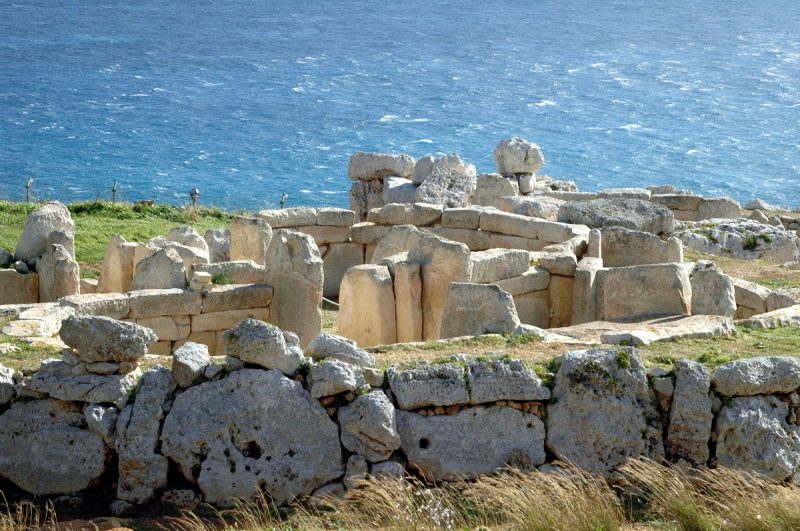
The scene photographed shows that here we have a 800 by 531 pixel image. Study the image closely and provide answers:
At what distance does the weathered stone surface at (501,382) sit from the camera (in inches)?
383

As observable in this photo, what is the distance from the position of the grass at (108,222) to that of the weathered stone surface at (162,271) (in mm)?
4934

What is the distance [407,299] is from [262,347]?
466 cm

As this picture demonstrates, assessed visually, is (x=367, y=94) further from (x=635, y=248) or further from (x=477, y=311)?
(x=477, y=311)

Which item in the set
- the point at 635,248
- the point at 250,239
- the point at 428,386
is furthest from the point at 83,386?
the point at 635,248

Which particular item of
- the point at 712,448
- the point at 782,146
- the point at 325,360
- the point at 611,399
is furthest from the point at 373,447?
the point at 782,146

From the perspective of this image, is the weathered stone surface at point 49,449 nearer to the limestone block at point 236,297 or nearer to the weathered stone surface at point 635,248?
the limestone block at point 236,297

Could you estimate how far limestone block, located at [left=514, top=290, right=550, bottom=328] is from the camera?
15.3 metres

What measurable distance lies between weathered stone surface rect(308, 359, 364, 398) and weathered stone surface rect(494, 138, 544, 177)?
1621 cm

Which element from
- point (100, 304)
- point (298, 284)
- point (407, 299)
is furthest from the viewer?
point (298, 284)

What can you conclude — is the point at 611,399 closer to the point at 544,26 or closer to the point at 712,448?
the point at 712,448

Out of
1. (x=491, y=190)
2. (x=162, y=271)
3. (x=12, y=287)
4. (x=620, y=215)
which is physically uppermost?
(x=162, y=271)

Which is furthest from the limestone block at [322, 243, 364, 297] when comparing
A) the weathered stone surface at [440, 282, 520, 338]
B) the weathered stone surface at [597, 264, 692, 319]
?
the weathered stone surface at [440, 282, 520, 338]

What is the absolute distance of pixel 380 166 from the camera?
24.3 meters

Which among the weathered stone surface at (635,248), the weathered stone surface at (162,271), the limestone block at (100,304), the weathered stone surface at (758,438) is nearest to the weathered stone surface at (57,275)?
the weathered stone surface at (162,271)
